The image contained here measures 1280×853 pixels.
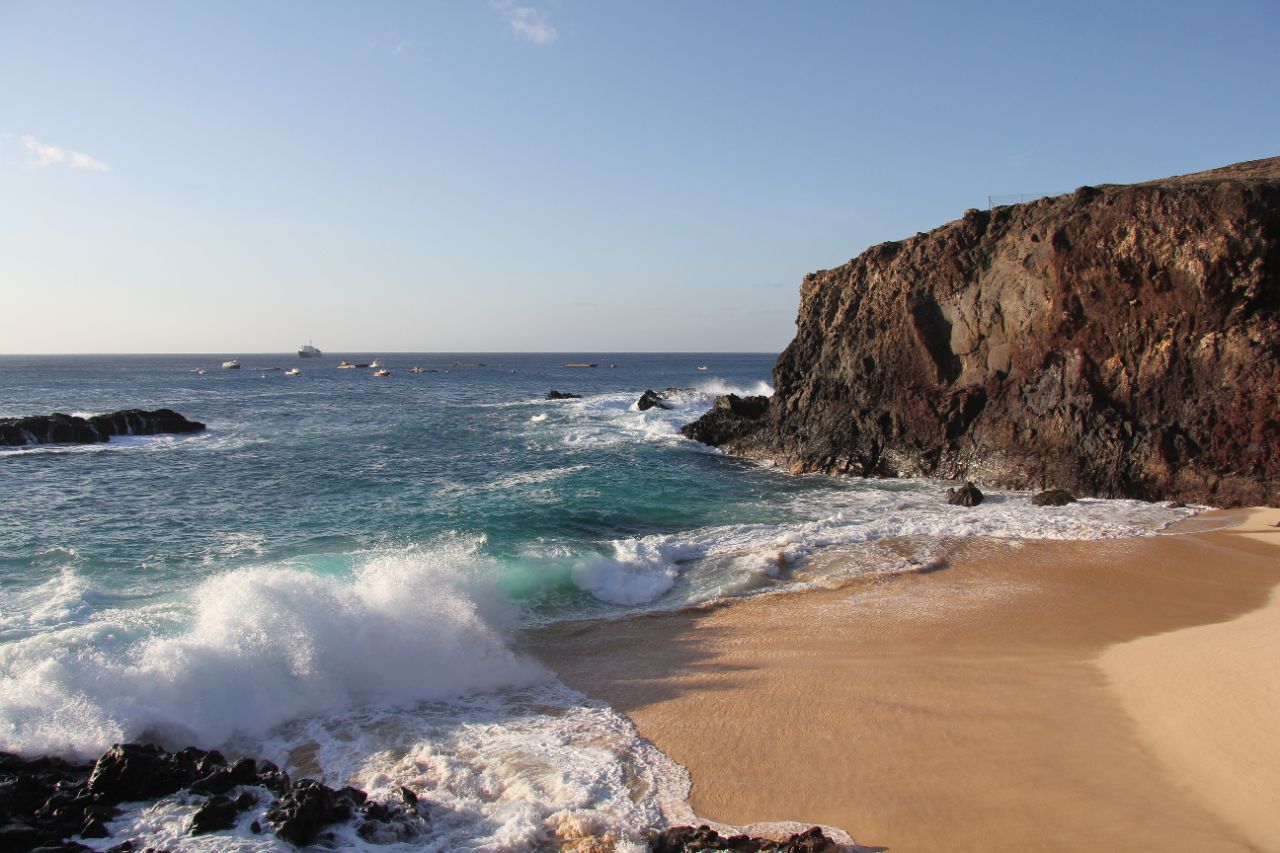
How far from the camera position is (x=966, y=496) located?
65.3 ft

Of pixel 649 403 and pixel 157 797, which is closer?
pixel 157 797

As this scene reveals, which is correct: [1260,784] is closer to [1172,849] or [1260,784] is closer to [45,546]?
[1172,849]

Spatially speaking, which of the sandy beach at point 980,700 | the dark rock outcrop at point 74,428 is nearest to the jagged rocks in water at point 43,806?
the sandy beach at point 980,700

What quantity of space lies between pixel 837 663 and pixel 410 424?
3379cm

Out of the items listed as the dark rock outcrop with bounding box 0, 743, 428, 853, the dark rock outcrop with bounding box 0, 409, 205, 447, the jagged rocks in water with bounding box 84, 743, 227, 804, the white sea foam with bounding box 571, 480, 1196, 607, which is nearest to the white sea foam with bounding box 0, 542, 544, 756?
the dark rock outcrop with bounding box 0, 743, 428, 853

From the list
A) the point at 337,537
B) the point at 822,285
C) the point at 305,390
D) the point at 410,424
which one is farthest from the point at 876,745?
the point at 305,390

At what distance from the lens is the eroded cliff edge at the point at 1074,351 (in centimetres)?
1870

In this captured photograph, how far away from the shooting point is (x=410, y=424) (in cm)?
4016

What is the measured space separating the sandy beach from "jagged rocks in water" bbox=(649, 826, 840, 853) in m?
0.64

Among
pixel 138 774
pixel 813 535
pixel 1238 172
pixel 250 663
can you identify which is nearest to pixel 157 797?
pixel 138 774

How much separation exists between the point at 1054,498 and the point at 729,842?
16789mm

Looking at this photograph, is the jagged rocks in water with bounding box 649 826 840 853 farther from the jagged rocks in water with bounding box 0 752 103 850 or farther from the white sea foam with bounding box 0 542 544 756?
the jagged rocks in water with bounding box 0 752 103 850

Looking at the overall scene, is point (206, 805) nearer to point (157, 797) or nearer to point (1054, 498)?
point (157, 797)

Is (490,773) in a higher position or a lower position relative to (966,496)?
lower
